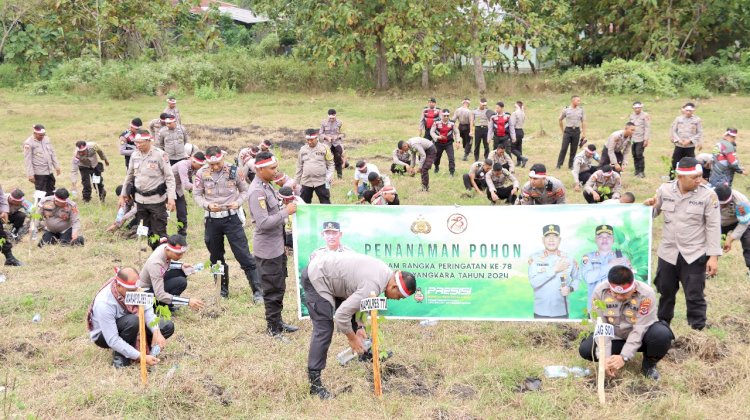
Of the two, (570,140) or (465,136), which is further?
(465,136)

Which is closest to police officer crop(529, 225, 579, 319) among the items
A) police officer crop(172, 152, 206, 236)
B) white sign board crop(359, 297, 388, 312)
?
white sign board crop(359, 297, 388, 312)

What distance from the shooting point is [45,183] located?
45.1 ft

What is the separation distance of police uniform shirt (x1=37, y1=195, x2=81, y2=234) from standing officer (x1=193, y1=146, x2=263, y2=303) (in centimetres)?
363

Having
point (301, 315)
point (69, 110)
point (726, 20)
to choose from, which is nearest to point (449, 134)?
point (301, 315)

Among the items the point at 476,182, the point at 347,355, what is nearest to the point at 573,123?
the point at 476,182

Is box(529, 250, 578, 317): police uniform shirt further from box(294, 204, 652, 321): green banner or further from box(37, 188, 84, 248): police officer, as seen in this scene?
box(37, 188, 84, 248): police officer

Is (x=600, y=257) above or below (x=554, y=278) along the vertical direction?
above

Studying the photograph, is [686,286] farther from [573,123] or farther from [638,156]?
[573,123]

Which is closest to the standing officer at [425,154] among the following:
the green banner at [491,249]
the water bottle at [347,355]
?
the green banner at [491,249]

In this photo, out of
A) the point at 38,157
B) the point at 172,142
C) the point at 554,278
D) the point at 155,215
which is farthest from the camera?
the point at 172,142

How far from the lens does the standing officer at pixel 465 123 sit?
17.9 meters

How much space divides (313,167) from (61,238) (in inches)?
162

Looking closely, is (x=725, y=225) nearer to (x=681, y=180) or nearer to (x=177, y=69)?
(x=681, y=180)

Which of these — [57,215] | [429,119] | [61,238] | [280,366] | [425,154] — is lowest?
[280,366]
